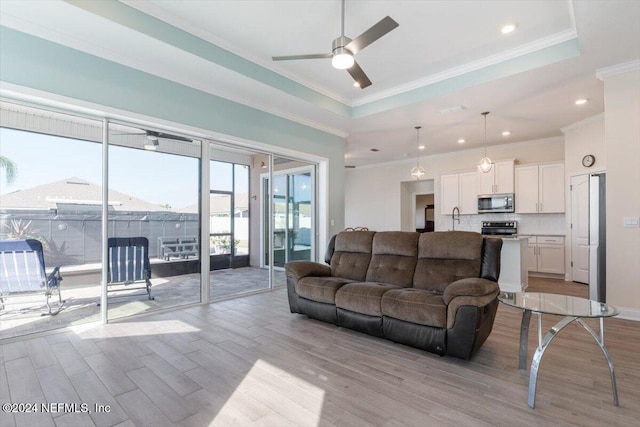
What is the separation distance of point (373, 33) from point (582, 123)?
5.38 m

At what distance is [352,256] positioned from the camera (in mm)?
3969

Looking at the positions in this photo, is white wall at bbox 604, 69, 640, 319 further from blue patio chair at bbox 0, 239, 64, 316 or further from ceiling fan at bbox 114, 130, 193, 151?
blue patio chair at bbox 0, 239, 64, 316

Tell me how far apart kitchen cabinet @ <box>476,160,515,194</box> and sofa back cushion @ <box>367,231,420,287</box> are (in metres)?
4.70

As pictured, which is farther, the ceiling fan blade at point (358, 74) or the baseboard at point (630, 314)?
the baseboard at point (630, 314)

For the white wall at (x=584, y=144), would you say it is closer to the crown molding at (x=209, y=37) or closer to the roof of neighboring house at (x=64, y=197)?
the crown molding at (x=209, y=37)

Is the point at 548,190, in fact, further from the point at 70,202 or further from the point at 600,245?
the point at 70,202

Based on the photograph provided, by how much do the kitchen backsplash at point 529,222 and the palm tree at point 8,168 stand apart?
838 cm

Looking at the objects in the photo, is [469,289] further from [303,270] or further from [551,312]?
[303,270]

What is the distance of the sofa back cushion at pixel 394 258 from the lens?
3426 millimetres

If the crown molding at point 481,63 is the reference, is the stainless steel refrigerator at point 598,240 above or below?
below

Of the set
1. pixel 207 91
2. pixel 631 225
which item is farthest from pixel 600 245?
pixel 207 91

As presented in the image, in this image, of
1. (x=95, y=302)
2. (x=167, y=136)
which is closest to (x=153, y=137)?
(x=167, y=136)

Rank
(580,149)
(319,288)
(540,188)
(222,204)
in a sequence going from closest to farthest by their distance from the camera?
1. (319,288)
2. (222,204)
3. (580,149)
4. (540,188)

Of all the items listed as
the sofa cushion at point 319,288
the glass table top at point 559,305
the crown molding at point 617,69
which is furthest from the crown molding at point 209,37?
the glass table top at point 559,305
